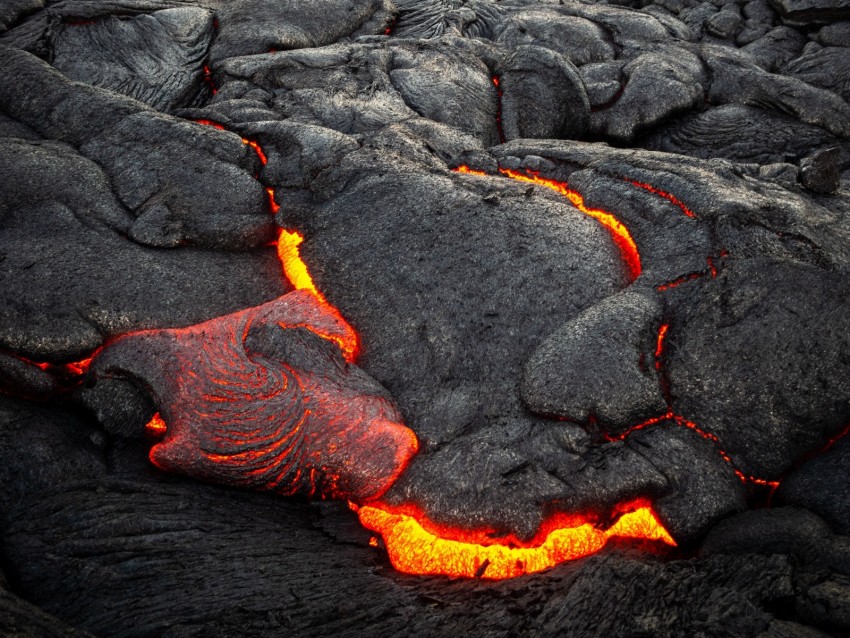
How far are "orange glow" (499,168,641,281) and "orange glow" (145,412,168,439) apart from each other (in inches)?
134

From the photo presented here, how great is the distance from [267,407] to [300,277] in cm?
133

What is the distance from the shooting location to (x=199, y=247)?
512 cm

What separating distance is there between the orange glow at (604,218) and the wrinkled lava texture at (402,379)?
2cm

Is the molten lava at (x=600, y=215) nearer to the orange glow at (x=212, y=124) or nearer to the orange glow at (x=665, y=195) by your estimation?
the orange glow at (x=665, y=195)

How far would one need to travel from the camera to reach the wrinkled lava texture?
3270 millimetres

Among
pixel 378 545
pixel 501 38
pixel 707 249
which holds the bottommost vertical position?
pixel 378 545

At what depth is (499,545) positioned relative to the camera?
11.6 feet

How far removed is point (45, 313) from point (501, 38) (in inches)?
259

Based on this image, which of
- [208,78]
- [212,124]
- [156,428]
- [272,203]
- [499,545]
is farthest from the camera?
[208,78]

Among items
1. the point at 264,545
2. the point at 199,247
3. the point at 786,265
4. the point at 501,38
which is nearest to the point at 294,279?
the point at 199,247

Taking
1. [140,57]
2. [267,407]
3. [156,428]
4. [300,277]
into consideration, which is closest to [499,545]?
[267,407]

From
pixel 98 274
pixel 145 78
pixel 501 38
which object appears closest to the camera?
pixel 98 274

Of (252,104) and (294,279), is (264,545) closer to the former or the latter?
(294,279)

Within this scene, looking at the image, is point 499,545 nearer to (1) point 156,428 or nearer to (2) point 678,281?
(2) point 678,281
